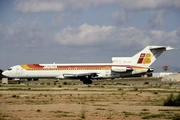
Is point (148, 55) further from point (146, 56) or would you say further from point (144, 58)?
point (144, 58)

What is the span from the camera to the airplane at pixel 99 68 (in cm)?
7644

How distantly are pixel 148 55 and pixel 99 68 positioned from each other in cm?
950

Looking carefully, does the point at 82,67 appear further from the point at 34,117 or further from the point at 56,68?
the point at 34,117

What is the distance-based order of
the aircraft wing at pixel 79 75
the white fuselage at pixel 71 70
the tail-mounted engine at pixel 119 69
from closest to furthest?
1. the tail-mounted engine at pixel 119 69
2. the aircraft wing at pixel 79 75
3. the white fuselage at pixel 71 70

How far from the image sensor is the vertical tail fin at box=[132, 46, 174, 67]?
7762cm

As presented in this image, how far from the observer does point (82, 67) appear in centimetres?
7700

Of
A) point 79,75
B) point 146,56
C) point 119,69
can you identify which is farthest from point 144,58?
point 79,75

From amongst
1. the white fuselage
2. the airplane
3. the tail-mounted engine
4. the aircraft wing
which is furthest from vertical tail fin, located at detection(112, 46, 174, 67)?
the aircraft wing

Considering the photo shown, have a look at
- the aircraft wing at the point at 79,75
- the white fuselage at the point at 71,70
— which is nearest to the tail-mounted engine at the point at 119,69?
the white fuselage at the point at 71,70

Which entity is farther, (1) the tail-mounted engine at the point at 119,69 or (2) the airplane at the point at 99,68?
(2) the airplane at the point at 99,68

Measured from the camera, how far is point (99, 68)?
76.7m

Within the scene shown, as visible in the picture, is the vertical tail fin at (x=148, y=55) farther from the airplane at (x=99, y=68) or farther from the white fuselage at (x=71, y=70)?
the white fuselage at (x=71, y=70)

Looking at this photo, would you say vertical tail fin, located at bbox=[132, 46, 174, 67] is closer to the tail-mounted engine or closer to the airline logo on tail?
the airline logo on tail

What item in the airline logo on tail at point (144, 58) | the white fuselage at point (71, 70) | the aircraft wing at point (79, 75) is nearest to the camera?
the aircraft wing at point (79, 75)
